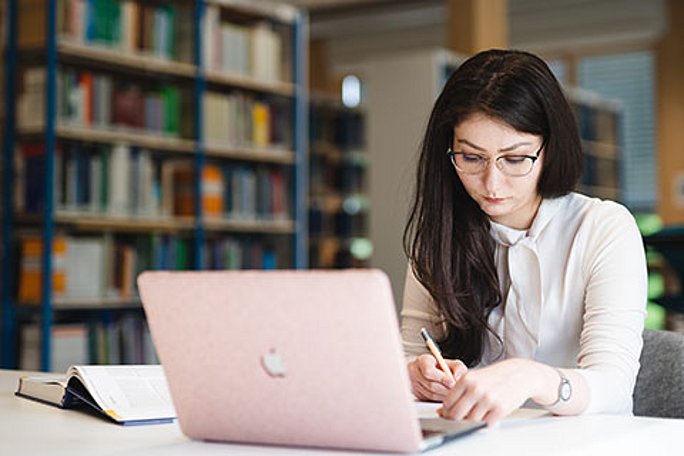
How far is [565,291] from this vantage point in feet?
6.11

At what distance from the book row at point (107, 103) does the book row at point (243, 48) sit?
0.30 meters

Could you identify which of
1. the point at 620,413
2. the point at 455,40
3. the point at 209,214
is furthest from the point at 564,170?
the point at 455,40

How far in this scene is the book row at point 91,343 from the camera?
461 cm

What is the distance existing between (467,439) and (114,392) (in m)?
0.59

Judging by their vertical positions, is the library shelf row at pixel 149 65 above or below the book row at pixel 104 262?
above

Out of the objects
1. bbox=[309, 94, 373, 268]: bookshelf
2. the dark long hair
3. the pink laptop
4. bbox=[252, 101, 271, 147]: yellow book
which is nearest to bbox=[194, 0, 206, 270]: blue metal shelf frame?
bbox=[252, 101, 271, 147]: yellow book

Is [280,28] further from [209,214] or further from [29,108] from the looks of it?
[29,108]

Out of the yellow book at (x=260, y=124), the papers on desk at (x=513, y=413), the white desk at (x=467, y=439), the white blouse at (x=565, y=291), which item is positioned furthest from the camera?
the yellow book at (x=260, y=124)

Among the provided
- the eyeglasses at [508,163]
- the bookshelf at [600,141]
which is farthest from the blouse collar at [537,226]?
the bookshelf at [600,141]

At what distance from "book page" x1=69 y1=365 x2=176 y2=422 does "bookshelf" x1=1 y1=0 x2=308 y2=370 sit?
2985 millimetres

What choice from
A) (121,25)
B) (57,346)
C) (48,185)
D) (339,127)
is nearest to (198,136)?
(121,25)

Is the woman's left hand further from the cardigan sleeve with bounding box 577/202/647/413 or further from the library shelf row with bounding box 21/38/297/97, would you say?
the library shelf row with bounding box 21/38/297/97

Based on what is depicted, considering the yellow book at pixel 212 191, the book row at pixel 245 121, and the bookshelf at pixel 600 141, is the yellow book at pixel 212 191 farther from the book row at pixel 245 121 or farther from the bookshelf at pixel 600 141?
the bookshelf at pixel 600 141

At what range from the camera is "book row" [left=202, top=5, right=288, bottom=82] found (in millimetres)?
5523
